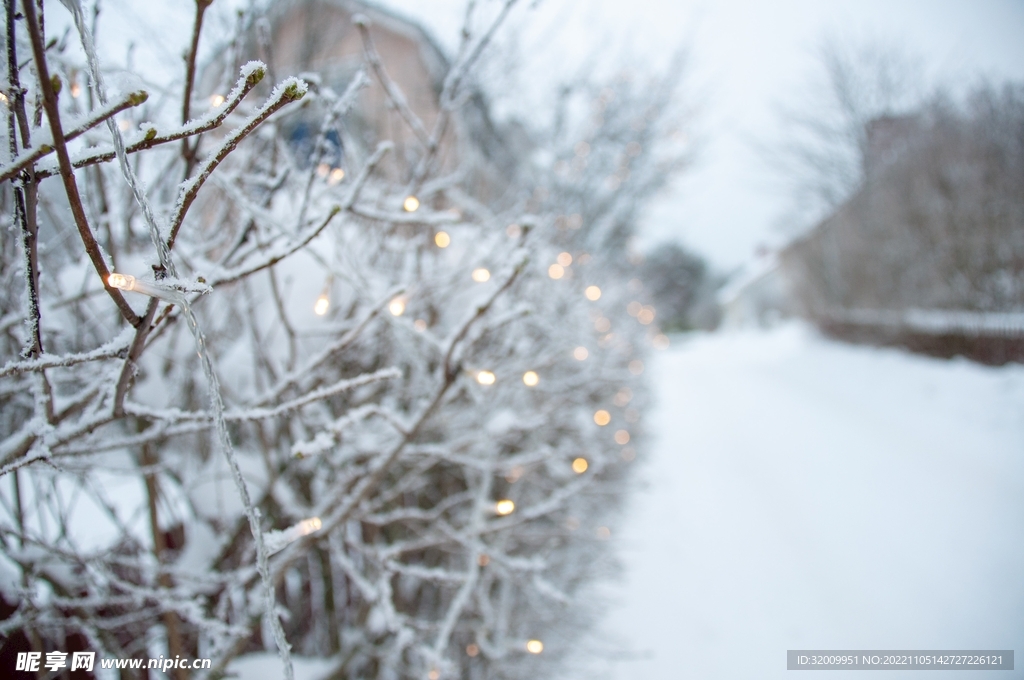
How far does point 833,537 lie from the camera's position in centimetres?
413

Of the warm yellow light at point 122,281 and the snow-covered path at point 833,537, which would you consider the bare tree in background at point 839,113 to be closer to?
the snow-covered path at point 833,537

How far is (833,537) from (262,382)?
15.6ft

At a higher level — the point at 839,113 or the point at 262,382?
the point at 839,113

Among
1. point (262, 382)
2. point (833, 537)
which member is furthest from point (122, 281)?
point (833, 537)

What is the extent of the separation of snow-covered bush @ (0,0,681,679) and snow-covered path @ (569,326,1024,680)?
0.97m

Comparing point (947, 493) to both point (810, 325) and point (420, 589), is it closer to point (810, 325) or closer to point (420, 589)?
point (420, 589)

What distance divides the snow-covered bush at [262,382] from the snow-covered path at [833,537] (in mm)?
972

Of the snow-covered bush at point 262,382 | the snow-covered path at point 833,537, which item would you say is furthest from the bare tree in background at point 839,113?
the snow-covered bush at point 262,382

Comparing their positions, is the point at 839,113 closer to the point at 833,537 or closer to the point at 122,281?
the point at 833,537

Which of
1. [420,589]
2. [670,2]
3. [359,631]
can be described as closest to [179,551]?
[359,631]

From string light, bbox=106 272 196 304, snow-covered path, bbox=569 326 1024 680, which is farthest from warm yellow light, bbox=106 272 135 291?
snow-covered path, bbox=569 326 1024 680

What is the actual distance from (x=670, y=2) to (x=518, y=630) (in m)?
6.64

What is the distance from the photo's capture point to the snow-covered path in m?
2.93

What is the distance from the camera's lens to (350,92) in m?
1.10
